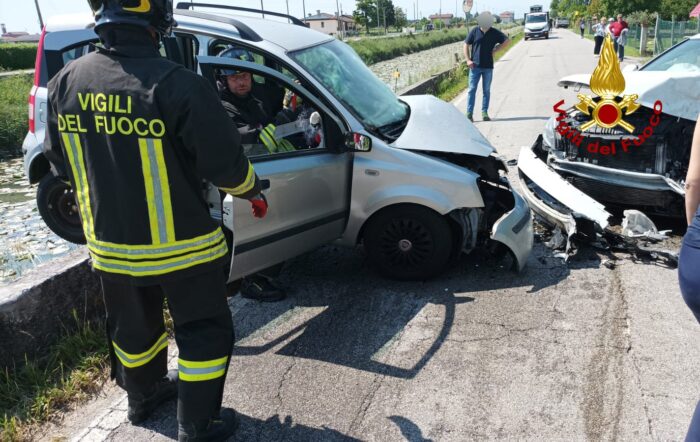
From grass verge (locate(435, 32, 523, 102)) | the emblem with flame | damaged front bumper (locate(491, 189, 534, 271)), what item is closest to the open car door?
damaged front bumper (locate(491, 189, 534, 271))

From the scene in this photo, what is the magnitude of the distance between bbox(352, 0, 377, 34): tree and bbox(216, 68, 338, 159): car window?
332ft

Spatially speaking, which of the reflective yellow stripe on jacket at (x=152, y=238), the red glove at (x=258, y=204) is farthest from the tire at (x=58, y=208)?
the red glove at (x=258, y=204)

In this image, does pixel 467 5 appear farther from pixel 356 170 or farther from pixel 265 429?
pixel 265 429

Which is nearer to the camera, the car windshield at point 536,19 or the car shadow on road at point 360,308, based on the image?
the car shadow on road at point 360,308

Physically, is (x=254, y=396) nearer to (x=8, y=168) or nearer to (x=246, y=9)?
(x=246, y=9)

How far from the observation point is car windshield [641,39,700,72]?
18.7ft

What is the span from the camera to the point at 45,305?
3271 mm

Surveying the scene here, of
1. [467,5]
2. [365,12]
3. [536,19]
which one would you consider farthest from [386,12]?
[467,5]

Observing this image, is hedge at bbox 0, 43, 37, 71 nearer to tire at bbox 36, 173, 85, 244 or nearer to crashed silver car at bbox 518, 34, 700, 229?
tire at bbox 36, 173, 85, 244

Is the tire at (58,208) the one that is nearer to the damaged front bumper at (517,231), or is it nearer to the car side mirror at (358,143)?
the car side mirror at (358,143)

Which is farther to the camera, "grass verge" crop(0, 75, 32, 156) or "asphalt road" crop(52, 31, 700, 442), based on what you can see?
"grass verge" crop(0, 75, 32, 156)

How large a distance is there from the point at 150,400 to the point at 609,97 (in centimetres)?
442

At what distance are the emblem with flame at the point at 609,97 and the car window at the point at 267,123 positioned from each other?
8.65ft

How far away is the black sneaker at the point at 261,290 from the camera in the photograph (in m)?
4.12
